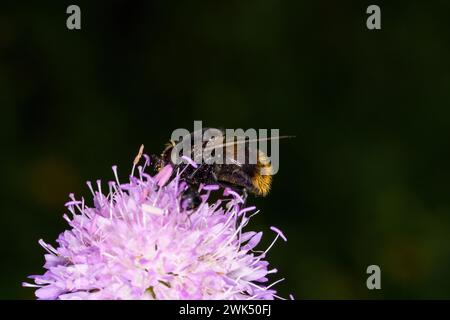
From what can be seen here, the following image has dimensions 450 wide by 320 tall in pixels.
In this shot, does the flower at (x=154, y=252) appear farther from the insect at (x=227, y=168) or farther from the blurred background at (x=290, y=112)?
the blurred background at (x=290, y=112)

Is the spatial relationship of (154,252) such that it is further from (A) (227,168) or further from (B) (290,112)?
(B) (290,112)

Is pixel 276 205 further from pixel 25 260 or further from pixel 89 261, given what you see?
pixel 89 261

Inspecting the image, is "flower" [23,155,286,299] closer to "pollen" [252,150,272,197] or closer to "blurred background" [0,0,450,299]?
"pollen" [252,150,272,197]

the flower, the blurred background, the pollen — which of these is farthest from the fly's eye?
the blurred background

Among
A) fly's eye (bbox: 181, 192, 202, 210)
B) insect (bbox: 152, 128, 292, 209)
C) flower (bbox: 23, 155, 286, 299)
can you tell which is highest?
insect (bbox: 152, 128, 292, 209)

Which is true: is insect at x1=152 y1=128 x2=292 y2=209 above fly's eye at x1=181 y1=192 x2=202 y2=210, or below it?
above

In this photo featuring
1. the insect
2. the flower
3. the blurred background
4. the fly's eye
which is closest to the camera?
the flower

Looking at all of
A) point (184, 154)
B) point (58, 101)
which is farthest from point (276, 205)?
point (184, 154)

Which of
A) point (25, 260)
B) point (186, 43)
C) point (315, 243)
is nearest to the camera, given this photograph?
point (25, 260)
